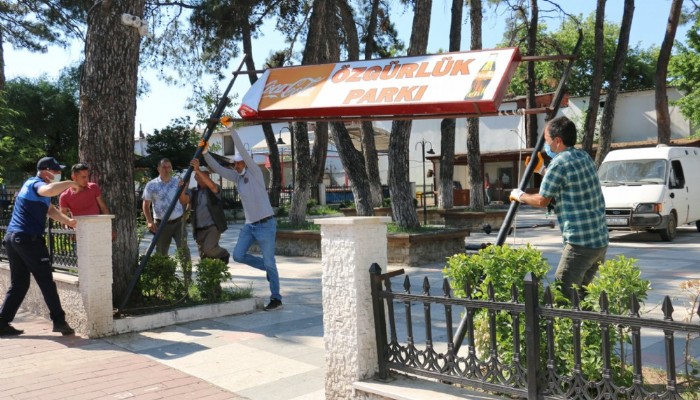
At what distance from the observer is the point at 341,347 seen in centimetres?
441

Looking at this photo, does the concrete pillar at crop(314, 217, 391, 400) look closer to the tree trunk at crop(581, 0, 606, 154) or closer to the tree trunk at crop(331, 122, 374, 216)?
the tree trunk at crop(331, 122, 374, 216)

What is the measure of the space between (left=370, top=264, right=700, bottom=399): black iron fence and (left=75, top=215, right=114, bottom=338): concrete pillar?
3591 mm

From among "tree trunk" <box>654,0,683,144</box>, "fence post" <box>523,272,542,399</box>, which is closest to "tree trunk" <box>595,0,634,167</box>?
"tree trunk" <box>654,0,683,144</box>

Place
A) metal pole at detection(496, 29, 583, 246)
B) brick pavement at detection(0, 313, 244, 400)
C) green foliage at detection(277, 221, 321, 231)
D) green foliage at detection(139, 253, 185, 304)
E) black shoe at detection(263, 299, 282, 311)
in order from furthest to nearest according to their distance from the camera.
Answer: green foliage at detection(277, 221, 321, 231)
black shoe at detection(263, 299, 282, 311)
green foliage at detection(139, 253, 185, 304)
brick pavement at detection(0, 313, 244, 400)
metal pole at detection(496, 29, 583, 246)

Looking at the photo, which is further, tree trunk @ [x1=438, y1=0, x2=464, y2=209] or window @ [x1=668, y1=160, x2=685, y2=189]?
tree trunk @ [x1=438, y1=0, x2=464, y2=209]

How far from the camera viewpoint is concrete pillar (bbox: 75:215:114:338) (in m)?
6.62

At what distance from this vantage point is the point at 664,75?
70.1ft

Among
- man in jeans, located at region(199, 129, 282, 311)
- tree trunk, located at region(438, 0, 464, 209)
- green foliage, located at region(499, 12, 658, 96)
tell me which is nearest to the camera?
man in jeans, located at region(199, 129, 282, 311)

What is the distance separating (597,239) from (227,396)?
2.92 m

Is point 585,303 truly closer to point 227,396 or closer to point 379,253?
point 379,253

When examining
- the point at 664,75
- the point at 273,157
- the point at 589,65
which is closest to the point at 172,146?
the point at 273,157

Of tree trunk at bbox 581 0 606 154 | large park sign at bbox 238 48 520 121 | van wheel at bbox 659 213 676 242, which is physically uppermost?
tree trunk at bbox 581 0 606 154

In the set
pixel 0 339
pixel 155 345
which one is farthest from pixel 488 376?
pixel 0 339

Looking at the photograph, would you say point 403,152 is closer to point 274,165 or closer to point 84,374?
point 84,374
